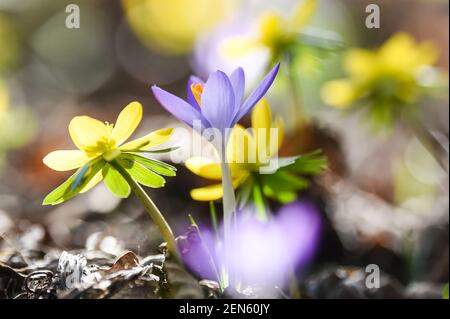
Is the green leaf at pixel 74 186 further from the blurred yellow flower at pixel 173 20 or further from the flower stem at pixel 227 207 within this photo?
the blurred yellow flower at pixel 173 20

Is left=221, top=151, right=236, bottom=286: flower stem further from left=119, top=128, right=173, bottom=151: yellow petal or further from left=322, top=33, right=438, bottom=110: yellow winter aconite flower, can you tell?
left=322, top=33, right=438, bottom=110: yellow winter aconite flower

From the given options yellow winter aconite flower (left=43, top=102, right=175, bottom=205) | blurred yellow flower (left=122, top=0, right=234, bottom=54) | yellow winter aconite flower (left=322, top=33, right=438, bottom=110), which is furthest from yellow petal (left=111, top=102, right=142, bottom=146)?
blurred yellow flower (left=122, top=0, right=234, bottom=54)

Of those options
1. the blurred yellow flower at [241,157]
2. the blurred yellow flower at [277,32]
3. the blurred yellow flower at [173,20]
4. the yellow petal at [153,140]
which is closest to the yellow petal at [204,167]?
the blurred yellow flower at [241,157]

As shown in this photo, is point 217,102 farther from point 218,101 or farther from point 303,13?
point 303,13

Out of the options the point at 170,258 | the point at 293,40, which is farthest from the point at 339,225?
the point at 170,258

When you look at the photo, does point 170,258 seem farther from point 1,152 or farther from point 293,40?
point 1,152
